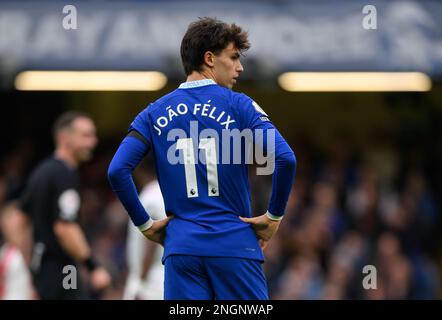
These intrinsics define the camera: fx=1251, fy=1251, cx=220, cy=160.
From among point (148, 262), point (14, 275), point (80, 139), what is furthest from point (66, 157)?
point (14, 275)

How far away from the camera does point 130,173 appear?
5.83 m

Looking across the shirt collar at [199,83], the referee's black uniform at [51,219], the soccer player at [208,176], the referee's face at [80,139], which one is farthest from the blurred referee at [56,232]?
the shirt collar at [199,83]

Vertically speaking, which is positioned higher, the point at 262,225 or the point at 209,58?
the point at 209,58

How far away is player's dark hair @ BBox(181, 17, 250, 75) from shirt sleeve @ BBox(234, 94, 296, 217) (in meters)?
0.28

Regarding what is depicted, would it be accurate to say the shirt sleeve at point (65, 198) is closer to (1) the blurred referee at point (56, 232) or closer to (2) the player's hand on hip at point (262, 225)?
(1) the blurred referee at point (56, 232)

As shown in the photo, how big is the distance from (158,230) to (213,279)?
0.39 meters

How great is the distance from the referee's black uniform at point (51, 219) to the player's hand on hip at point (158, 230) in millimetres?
2764

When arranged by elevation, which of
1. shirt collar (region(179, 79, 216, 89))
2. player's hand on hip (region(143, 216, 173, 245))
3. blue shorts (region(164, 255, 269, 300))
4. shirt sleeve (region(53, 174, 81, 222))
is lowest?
blue shorts (region(164, 255, 269, 300))

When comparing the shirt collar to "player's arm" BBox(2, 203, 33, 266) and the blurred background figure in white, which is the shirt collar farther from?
the blurred background figure in white

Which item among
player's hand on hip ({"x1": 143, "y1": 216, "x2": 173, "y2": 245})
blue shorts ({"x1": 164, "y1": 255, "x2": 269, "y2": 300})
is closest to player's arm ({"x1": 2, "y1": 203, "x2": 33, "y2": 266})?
player's hand on hip ({"x1": 143, "y1": 216, "x2": 173, "y2": 245})

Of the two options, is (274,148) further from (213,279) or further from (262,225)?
(213,279)

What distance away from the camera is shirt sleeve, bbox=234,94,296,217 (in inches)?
225

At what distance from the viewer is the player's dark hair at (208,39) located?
5.90m

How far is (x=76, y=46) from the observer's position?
1162cm
